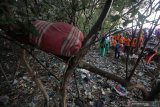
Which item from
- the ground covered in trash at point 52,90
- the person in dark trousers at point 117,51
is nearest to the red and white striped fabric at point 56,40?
the ground covered in trash at point 52,90

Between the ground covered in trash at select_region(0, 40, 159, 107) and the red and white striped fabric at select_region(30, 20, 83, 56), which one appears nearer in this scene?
the red and white striped fabric at select_region(30, 20, 83, 56)

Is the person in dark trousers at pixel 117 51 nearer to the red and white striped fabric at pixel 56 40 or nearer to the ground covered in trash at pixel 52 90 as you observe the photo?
the ground covered in trash at pixel 52 90

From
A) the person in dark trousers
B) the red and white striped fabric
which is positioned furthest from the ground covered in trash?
the person in dark trousers

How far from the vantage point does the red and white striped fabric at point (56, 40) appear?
1709 mm

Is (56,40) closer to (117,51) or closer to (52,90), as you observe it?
(52,90)

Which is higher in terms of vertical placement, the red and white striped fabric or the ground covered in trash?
the red and white striped fabric

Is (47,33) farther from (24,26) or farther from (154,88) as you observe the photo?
(154,88)

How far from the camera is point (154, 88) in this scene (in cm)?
185

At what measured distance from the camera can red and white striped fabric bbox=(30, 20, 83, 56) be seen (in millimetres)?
1709

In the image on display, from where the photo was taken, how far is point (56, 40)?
5.60 ft

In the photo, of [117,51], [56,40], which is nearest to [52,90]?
[56,40]

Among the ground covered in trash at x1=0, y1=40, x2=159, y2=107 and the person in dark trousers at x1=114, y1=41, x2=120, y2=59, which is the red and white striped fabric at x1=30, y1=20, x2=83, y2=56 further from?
the person in dark trousers at x1=114, y1=41, x2=120, y2=59

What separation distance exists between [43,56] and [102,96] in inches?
107

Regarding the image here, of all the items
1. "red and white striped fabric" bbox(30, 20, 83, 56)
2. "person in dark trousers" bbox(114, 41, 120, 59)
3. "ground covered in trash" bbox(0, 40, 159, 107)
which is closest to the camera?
"red and white striped fabric" bbox(30, 20, 83, 56)
